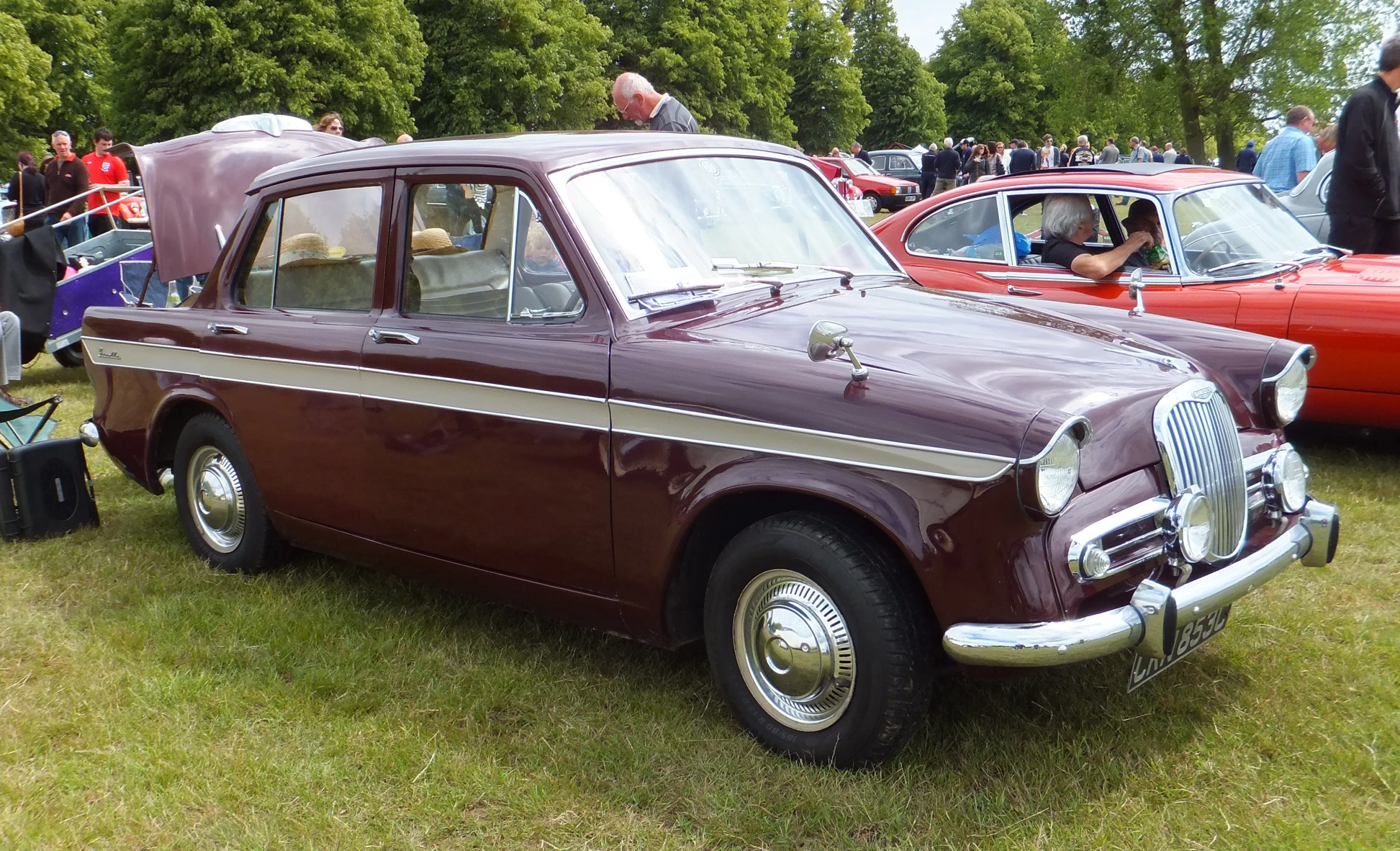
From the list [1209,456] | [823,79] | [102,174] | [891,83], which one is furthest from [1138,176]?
[891,83]

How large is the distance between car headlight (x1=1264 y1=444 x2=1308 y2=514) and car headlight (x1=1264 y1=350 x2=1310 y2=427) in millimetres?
213

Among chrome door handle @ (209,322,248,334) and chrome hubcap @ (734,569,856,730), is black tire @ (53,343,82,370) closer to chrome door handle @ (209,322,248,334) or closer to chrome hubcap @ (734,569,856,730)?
chrome door handle @ (209,322,248,334)

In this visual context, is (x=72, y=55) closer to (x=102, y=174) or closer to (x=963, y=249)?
(x=102, y=174)

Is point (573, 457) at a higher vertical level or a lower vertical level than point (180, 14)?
lower

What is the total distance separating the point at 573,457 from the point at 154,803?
1481 millimetres

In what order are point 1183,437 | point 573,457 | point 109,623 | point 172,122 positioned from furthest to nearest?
1. point 172,122
2. point 109,623
3. point 573,457
4. point 1183,437

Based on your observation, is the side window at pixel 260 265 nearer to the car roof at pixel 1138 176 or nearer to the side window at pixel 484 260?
the side window at pixel 484 260

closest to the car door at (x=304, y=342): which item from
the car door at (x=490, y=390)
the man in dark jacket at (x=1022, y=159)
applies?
the car door at (x=490, y=390)

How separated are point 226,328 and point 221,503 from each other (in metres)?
0.78

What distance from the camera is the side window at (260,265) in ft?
15.2

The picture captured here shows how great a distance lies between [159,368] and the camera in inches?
196

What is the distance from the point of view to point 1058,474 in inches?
106

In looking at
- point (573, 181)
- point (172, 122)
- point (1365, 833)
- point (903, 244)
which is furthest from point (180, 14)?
point (1365, 833)

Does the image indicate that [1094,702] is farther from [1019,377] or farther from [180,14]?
[180,14]
